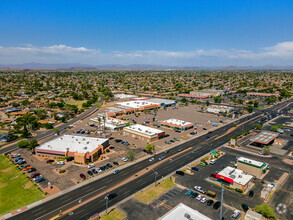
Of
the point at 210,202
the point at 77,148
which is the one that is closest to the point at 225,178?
the point at 210,202

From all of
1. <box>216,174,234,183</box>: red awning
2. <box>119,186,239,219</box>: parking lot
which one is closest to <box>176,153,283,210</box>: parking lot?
<box>216,174,234,183</box>: red awning

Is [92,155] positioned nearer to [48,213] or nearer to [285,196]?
[48,213]

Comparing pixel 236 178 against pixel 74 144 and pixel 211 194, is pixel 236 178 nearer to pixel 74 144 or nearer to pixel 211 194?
pixel 211 194

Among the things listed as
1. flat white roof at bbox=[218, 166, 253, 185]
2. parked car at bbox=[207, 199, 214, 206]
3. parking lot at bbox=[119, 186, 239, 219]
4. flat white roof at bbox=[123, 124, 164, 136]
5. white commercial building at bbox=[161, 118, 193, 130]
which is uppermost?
flat white roof at bbox=[123, 124, 164, 136]

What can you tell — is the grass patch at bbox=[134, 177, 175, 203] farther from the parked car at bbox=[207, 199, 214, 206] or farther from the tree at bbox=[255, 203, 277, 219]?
the tree at bbox=[255, 203, 277, 219]

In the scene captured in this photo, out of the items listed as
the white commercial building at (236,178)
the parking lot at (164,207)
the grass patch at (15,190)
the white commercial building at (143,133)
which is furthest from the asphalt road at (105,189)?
the white commercial building at (236,178)

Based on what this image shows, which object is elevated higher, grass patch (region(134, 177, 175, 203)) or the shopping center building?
the shopping center building
